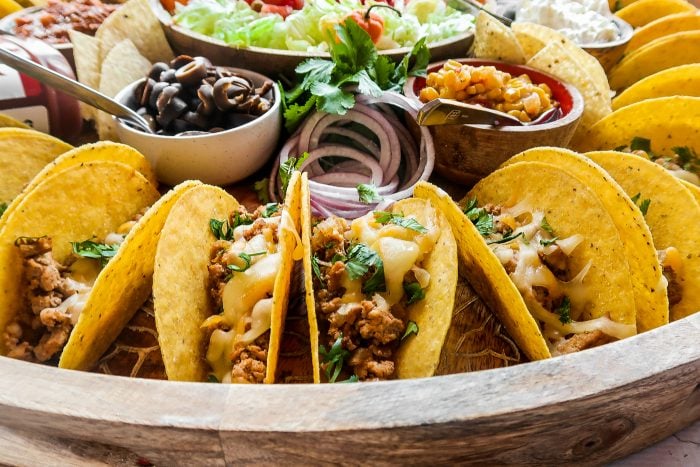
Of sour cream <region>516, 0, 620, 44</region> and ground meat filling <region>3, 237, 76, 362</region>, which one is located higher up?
sour cream <region>516, 0, 620, 44</region>

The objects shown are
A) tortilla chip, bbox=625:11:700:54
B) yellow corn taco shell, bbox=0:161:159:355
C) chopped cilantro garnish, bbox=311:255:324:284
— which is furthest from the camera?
tortilla chip, bbox=625:11:700:54

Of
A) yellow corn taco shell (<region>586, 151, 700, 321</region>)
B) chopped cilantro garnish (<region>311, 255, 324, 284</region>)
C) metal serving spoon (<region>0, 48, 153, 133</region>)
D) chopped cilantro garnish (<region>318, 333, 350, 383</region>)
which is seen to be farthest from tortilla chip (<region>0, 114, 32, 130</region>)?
yellow corn taco shell (<region>586, 151, 700, 321</region>)

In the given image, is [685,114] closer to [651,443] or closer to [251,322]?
[651,443]

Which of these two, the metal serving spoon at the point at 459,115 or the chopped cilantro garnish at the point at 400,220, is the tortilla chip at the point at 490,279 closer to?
the chopped cilantro garnish at the point at 400,220

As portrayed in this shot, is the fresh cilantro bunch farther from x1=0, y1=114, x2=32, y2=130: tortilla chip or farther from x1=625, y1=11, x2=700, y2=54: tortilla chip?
x1=625, y1=11, x2=700, y2=54: tortilla chip

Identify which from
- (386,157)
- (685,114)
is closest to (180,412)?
(386,157)

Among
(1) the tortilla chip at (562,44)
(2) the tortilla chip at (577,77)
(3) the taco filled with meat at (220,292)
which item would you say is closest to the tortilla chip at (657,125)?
(2) the tortilla chip at (577,77)
